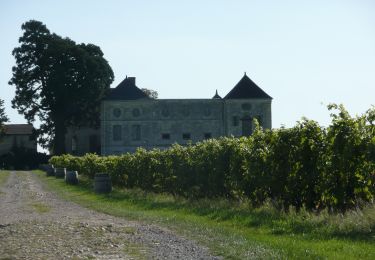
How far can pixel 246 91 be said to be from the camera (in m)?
74.3

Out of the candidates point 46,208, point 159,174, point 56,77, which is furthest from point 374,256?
point 56,77

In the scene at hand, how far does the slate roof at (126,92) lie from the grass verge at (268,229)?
194 feet

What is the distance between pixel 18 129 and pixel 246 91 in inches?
1499

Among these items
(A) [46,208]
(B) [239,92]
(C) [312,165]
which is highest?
(B) [239,92]

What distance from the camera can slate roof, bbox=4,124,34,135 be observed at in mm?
91688

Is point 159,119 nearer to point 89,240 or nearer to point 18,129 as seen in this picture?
point 18,129

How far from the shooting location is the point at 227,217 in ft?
46.2

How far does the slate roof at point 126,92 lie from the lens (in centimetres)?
Result: 7581

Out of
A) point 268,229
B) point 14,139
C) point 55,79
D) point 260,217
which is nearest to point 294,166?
point 260,217

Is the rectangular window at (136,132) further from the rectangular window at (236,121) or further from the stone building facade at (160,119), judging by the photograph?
the rectangular window at (236,121)

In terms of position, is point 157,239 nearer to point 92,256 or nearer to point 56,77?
point 92,256

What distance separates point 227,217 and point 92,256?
17.8 feet

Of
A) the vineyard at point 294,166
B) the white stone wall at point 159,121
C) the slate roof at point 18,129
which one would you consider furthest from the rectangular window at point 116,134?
the vineyard at point 294,166

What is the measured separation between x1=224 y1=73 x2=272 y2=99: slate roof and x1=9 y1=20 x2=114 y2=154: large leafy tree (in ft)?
50.5
